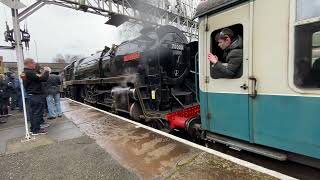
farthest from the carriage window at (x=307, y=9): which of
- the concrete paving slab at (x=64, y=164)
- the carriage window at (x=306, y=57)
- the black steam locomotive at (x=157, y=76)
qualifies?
the black steam locomotive at (x=157, y=76)

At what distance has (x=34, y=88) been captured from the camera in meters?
6.05

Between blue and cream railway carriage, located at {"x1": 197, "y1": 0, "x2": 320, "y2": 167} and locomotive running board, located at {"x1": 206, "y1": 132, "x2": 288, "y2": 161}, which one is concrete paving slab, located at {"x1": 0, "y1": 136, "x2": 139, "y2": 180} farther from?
blue and cream railway carriage, located at {"x1": 197, "y1": 0, "x2": 320, "y2": 167}

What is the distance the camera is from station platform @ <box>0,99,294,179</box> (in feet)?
11.1

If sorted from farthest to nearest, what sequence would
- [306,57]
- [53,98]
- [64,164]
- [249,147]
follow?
[53,98] → [64,164] → [249,147] → [306,57]

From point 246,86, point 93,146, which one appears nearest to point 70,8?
point 93,146

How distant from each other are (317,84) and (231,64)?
111 cm

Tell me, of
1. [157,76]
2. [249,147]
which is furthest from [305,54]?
[157,76]

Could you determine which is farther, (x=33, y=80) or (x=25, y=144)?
(x=33, y=80)

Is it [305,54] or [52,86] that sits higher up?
[305,54]

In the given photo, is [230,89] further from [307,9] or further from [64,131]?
[64,131]

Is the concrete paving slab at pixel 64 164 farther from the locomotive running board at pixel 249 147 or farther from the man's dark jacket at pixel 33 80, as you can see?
the man's dark jacket at pixel 33 80

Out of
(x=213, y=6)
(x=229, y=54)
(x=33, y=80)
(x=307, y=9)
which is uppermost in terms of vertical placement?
(x=213, y=6)

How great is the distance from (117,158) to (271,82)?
2.73m

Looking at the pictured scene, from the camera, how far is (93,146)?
489 cm
